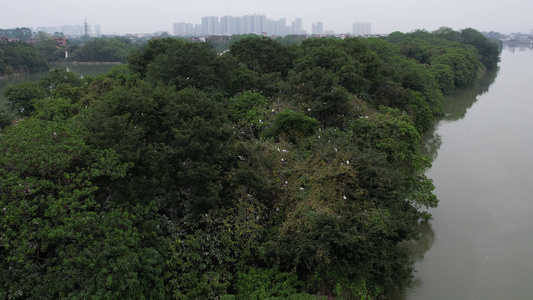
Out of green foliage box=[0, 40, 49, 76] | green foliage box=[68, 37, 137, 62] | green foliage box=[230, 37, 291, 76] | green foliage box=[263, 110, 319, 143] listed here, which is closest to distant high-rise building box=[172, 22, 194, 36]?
green foliage box=[68, 37, 137, 62]

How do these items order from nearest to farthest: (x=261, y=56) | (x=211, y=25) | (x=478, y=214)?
1. (x=478, y=214)
2. (x=261, y=56)
3. (x=211, y=25)

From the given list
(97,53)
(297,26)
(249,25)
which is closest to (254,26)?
(249,25)

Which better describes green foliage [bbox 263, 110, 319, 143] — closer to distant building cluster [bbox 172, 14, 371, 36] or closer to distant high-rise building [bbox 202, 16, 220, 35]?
distant building cluster [bbox 172, 14, 371, 36]

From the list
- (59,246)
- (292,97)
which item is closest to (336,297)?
(59,246)

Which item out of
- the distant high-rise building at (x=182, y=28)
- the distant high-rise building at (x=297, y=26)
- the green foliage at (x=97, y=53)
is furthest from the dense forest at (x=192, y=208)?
the distant high-rise building at (x=182, y=28)

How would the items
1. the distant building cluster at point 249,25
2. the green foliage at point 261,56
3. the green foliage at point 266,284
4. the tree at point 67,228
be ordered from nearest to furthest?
1. the tree at point 67,228
2. the green foliage at point 266,284
3. the green foliage at point 261,56
4. the distant building cluster at point 249,25

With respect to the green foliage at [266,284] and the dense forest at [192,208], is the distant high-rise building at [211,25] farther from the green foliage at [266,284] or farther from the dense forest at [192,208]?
the green foliage at [266,284]

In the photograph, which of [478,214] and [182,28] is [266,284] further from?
[182,28]

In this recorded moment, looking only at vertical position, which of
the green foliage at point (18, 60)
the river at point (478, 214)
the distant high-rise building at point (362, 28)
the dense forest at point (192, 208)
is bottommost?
the river at point (478, 214)

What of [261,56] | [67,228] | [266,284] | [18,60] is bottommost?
[266,284]
